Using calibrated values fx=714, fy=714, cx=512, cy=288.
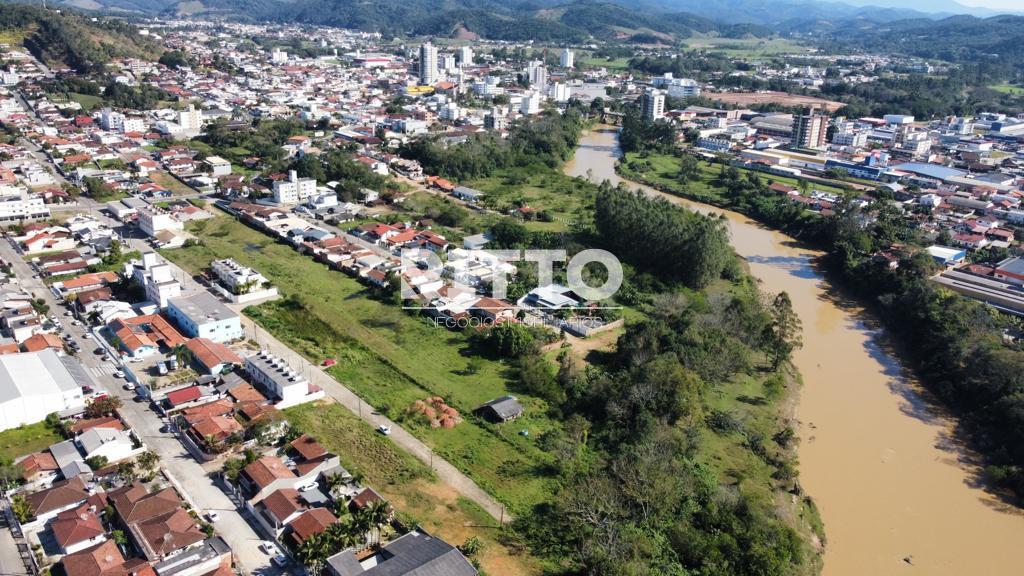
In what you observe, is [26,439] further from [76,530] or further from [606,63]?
[606,63]

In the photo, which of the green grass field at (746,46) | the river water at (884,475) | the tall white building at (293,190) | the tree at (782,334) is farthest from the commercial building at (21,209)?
the green grass field at (746,46)

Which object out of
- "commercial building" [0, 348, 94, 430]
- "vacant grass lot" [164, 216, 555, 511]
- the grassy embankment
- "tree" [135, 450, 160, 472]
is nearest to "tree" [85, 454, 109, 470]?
Result: "tree" [135, 450, 160, 472]

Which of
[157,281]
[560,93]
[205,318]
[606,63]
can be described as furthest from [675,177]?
[606,63]

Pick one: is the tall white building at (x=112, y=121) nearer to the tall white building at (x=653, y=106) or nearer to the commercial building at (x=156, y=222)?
the commercial building at (x=156, y=222)

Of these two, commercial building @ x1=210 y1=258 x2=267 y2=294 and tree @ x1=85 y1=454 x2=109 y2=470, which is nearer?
tree @ x1=85 y1=454 x2=109 y2=470

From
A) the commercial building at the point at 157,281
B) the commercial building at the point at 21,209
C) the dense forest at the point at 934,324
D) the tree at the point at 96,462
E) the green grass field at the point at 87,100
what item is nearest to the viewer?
the tree at the point at 96,462

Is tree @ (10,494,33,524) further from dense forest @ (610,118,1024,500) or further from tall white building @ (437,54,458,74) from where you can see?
→ tall white building @ (437,54,458,74)

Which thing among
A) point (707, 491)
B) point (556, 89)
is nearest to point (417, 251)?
point (707, 491)
